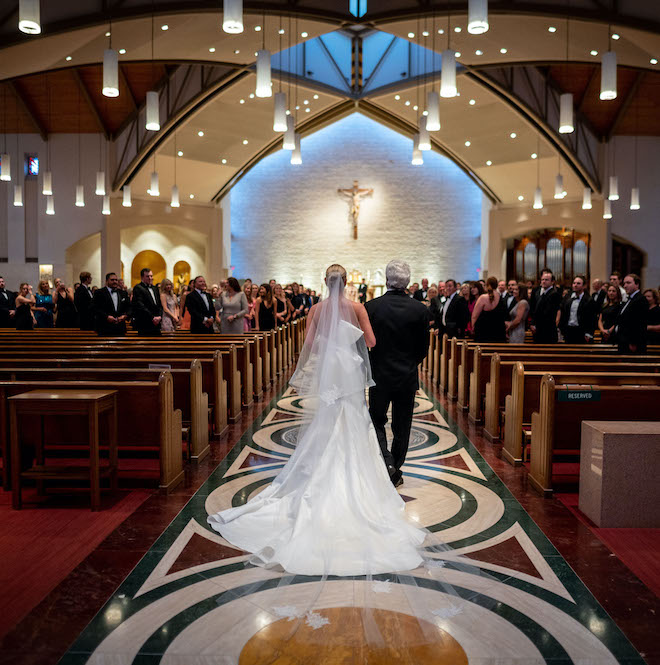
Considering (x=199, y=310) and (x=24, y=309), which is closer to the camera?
(x=199, y=310)

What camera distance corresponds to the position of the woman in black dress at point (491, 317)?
347 inches

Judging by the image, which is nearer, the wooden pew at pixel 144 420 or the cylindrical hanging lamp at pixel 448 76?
the wooden pew at pixel 144 420

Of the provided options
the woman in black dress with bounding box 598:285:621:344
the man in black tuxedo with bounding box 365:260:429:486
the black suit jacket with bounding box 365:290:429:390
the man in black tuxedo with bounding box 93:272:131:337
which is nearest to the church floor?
the man in black tuxedo with bounding box 365:260:429:486

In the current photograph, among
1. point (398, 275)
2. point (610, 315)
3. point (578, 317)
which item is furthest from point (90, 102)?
point (398, 275)

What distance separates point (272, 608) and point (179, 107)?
17.0 meters

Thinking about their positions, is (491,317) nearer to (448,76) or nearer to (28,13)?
(448,76)

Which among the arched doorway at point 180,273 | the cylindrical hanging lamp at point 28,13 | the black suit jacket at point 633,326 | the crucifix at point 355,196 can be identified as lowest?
the black suit jacket at point 633,326

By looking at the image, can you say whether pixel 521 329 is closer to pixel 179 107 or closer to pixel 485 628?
pixel 485 628

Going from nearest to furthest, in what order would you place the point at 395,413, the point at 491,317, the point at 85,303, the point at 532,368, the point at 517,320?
the point at 395,413 < the point at 532,368 < the point at 491,317 < the point at 517,320 < the point at 85,303

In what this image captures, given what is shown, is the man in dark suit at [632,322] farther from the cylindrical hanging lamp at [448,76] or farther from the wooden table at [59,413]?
the wooden table at [59,413]

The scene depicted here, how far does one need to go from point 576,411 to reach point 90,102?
58.5 ft

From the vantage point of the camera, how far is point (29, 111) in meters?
19.3

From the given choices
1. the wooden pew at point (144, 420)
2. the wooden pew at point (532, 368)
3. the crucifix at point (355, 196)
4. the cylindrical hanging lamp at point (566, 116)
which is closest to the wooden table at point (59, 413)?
the wooden pew at point (144, 420)

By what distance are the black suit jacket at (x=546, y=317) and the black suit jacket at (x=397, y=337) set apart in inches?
182
